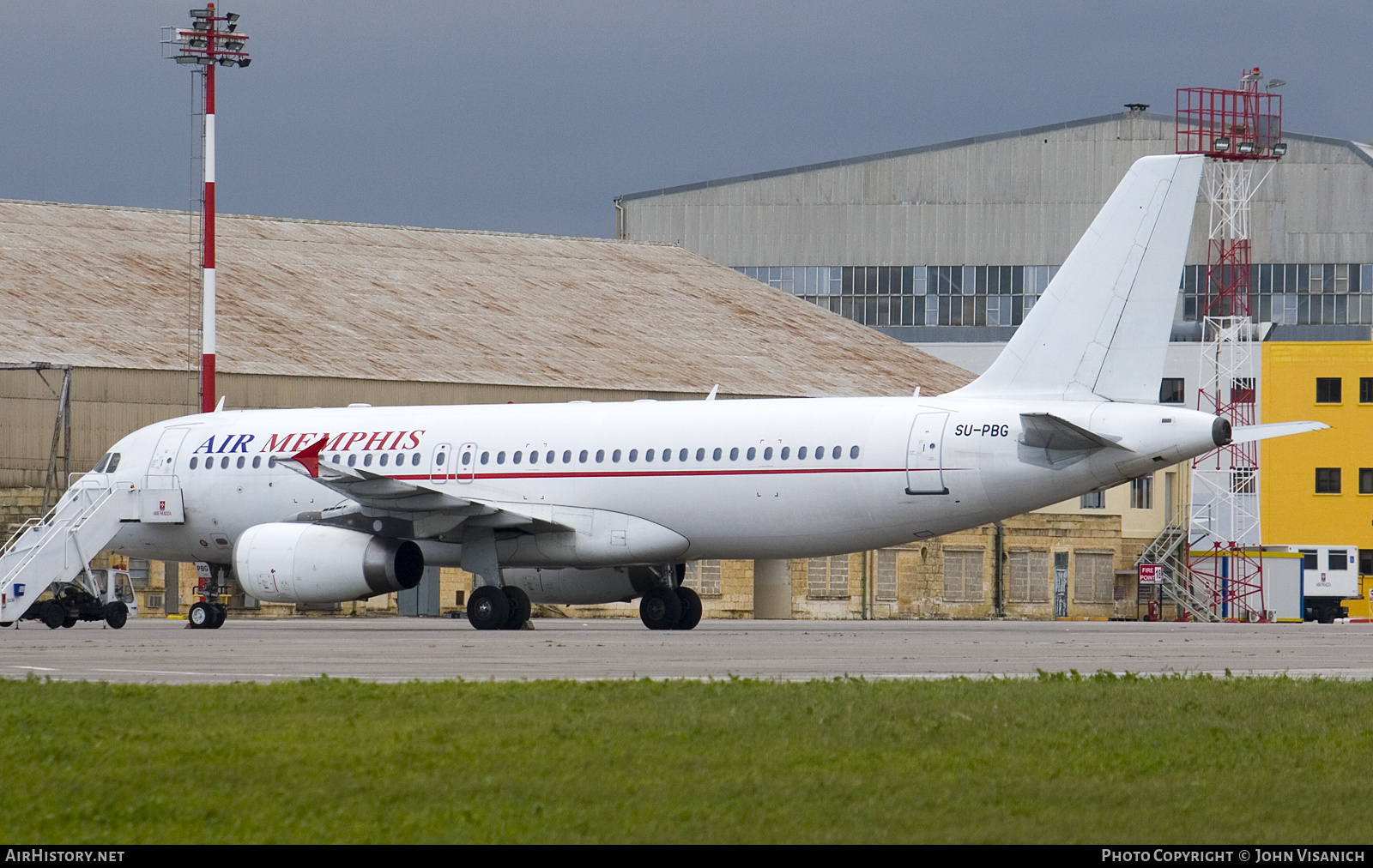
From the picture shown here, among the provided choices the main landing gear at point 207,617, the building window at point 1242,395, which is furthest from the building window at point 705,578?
the building window at point 1242,395

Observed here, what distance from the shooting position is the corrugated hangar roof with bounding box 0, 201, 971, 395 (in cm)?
5147

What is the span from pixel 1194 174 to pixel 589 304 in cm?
3474

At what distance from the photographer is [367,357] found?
52.9 meters

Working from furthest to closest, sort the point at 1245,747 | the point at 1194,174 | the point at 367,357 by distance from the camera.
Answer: the point at 367,357 < the point at 1194,174 < the point at 1245,747

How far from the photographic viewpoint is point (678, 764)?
36.1ft

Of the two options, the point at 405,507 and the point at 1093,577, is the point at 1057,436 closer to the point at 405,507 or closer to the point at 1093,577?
the point at 405,507

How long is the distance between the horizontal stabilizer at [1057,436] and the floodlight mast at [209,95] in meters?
21.0

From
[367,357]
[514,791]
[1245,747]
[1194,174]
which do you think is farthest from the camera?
[367,357]

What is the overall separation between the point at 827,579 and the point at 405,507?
2110 cm

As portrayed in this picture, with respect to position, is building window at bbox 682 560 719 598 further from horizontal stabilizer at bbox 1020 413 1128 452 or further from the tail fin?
horizontal stabilizer at bbox 1020 413 1128 452

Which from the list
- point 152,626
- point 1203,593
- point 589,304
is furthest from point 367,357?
point 1203,593

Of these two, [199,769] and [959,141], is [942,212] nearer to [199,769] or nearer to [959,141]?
[959,141]

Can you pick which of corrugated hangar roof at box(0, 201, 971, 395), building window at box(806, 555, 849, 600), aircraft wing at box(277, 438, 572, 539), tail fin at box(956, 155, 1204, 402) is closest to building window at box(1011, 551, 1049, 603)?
building window at box(806, 555, 849, 600)

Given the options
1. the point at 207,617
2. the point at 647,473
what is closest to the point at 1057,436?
the point at 647,473
